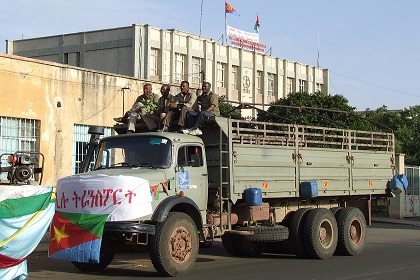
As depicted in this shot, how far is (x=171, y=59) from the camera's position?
46.4m

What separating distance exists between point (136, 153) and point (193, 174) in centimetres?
108

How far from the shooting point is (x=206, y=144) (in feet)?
41.3

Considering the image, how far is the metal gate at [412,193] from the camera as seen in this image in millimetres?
29344

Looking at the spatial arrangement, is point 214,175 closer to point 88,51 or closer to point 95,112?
point 95,112

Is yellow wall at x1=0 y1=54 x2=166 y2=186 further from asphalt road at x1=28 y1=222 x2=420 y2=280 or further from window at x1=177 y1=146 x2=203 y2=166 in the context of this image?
window at x1=177 y1=146 x2=203 y2=166

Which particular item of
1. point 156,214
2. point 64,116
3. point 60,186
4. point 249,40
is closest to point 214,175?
point 156,214

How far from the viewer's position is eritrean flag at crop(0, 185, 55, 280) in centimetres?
890

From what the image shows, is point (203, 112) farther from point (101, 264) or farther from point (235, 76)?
point (235, 76)

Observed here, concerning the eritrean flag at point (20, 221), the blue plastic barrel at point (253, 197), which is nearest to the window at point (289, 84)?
the blue plastic barrel at point (253, 197)

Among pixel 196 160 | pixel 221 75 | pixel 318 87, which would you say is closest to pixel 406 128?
pixel 318 87

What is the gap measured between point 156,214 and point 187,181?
117cm

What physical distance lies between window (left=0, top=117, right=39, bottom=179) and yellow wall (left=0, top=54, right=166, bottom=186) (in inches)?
8.1

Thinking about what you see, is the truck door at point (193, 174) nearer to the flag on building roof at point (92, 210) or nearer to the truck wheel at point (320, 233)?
the flag on building roof at point (92, 210)

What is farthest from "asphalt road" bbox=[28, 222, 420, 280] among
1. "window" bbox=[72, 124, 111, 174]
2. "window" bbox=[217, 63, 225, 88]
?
"window" bbox=[217, 63, 225, 88]
